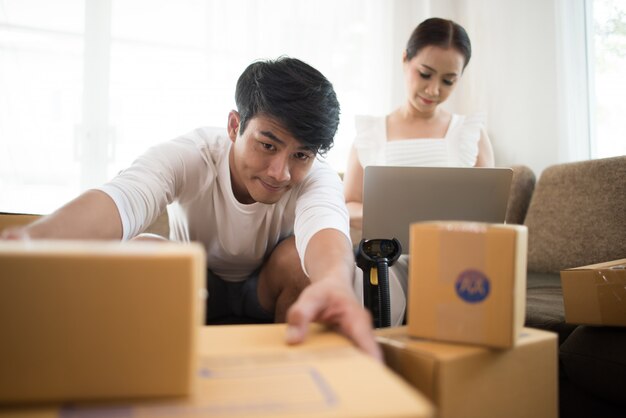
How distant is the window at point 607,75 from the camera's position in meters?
2.16

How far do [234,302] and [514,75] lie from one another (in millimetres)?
2019

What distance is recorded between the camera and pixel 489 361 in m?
0.68

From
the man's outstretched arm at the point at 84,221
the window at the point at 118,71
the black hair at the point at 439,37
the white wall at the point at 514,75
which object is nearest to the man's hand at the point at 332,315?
the man's outstretched arm at the point at 84,221

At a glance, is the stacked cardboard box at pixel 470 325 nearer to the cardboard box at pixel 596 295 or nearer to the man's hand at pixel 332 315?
the man's hand at pixel 332 315

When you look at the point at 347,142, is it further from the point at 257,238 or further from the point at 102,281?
the point at 102,281

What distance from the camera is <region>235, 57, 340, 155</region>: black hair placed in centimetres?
119

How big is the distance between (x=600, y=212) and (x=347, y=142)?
1549 millimetres

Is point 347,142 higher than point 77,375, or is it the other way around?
point 347,142

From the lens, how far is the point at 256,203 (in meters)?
1.36

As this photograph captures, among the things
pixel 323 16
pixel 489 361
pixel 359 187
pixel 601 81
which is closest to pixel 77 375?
pixel 489 361

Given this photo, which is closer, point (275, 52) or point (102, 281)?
point (102, 281)

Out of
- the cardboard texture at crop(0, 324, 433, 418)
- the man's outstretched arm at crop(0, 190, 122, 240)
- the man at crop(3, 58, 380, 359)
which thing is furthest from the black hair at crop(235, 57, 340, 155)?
the cardboard texture at crop(0, 324, 433, 418)

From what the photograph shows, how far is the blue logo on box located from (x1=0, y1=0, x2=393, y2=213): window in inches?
89.2

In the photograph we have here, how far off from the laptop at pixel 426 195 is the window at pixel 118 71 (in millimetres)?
1686
